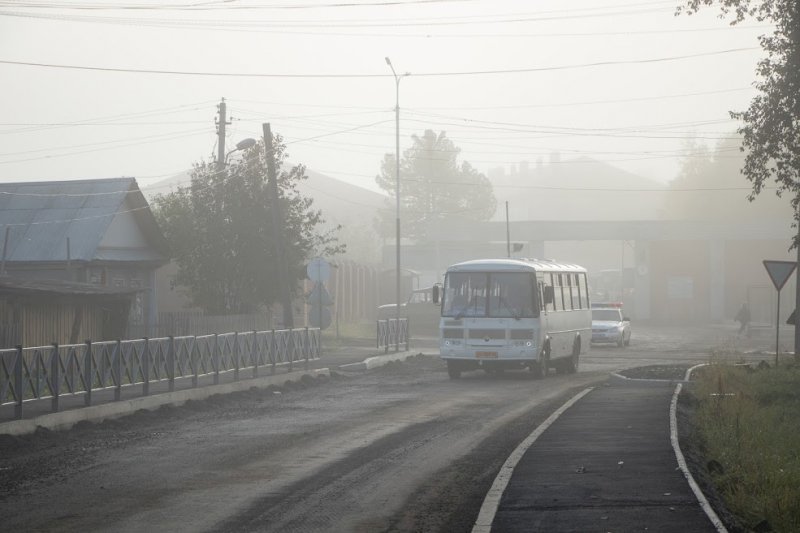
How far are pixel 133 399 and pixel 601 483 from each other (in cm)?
1069

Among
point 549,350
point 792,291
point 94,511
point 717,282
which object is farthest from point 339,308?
point 94,511

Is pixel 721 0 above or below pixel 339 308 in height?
above

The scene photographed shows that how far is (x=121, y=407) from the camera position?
1927 cm

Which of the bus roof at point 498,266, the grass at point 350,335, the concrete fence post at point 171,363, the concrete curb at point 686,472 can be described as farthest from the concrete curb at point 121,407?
the grass at point 350,335

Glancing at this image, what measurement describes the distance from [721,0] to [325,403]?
37.2 feet

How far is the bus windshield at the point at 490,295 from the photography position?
29.5 m

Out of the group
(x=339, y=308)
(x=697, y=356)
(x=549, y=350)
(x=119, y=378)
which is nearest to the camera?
(x=119, y=378)

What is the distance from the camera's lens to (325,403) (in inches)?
893

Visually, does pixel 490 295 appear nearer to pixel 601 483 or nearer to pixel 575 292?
pixel 575 292

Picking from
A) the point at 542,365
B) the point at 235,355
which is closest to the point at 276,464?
the point at 235,355

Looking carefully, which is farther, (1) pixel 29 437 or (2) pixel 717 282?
(2) pixel 717 282

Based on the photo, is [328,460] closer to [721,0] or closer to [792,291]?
[721,0]

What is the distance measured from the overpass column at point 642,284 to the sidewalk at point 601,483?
61.8 metres

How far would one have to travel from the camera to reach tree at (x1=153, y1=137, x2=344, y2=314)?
3838 cm
